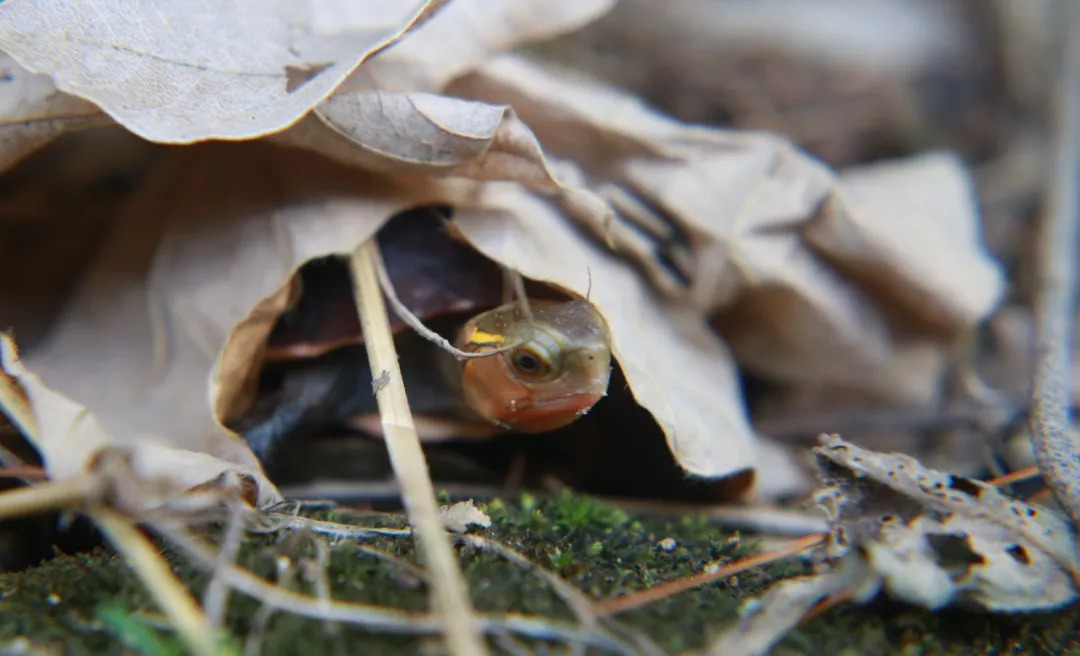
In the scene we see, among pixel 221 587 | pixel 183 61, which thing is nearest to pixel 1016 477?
pixel 221 587

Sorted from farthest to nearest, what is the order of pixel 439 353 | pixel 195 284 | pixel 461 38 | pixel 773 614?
pixel 439 353, pixel 461 38, pixel 195 284, pixel 773 614

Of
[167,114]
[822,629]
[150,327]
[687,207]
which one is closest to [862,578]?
[822,629]

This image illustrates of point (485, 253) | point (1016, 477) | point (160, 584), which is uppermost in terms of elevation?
point (485, 253)

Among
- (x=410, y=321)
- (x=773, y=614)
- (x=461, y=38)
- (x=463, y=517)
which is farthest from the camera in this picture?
(x=461, y=38)

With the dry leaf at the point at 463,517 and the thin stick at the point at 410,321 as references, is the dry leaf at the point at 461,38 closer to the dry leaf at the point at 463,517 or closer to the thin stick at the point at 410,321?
the thin stick at the point at 410,321

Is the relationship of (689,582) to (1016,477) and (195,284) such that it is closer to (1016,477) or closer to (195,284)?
(1016,477)

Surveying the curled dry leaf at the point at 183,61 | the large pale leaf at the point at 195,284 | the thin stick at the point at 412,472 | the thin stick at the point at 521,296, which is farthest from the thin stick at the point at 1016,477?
the curled dry leaf at the point at 183,61
